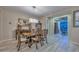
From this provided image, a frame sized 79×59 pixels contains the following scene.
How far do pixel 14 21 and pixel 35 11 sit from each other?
29.0 inches

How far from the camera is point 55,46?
2.75m

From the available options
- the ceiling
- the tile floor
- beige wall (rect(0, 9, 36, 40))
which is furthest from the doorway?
beige wall (rect(0, 9, 36, 40))

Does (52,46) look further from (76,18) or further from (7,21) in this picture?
(7,21)

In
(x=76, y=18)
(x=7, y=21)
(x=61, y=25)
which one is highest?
(x=76, y=18)

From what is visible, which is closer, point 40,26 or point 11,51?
point 11,51

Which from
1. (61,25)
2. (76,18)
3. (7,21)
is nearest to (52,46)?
(61,25)

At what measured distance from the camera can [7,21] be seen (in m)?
2.56

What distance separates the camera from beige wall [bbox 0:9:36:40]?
2.46 metres

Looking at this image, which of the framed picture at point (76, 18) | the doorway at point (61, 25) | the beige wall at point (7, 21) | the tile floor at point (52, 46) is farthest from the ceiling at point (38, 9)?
the tile floor at point (52, 46)

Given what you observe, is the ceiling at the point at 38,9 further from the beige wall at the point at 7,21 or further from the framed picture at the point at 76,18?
the framed picture at the point at 76,18

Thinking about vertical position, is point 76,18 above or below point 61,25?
above
